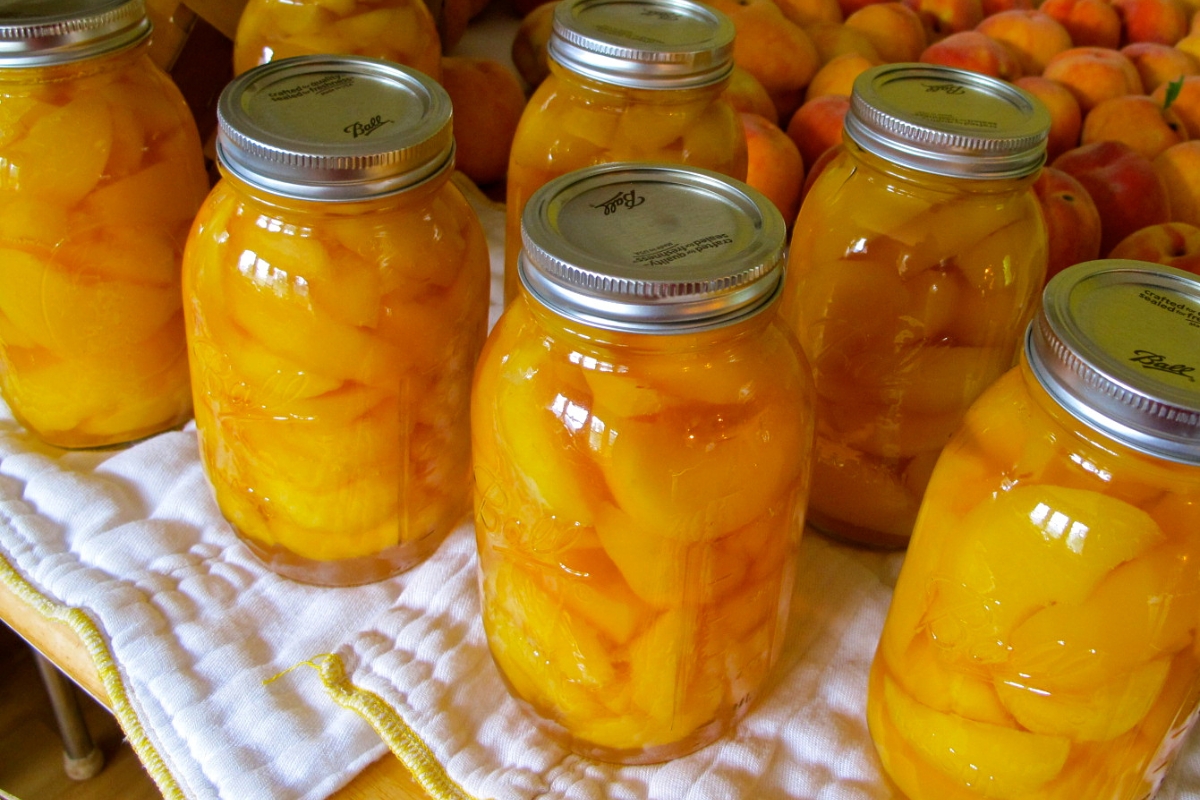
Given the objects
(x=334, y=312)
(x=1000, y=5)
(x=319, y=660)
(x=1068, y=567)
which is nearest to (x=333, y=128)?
(x=334, y=312)

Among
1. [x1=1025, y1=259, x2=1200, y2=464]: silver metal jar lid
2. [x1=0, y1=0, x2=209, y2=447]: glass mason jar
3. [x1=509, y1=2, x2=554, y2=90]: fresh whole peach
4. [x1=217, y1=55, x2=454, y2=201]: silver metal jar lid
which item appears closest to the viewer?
[x1=1025, y1=259, x2=1200, y2=464]: silver metal jar lid

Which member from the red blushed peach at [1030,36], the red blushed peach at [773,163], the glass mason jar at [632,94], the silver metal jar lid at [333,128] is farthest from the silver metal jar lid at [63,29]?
the red blushed peach at [1030,36]

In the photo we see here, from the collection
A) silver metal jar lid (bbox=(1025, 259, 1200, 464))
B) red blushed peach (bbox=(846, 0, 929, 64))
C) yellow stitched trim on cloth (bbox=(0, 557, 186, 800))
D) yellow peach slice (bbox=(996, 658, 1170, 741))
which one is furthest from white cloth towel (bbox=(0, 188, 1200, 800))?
red blushed peach (bbox=(846, 0, 929, 64))

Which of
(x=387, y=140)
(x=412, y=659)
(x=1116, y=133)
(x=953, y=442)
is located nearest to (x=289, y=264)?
(x=387, y=140)

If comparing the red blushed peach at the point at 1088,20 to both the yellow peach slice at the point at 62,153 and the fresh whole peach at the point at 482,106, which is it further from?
the yellow peach slice at the point at 62,153

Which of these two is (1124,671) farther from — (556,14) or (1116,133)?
(1116,133)

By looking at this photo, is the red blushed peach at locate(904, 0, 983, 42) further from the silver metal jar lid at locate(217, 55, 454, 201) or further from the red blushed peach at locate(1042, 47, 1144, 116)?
the silver metal jar lid at locate(217, 55, 454, 201)

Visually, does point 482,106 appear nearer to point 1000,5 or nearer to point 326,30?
point 326,30
